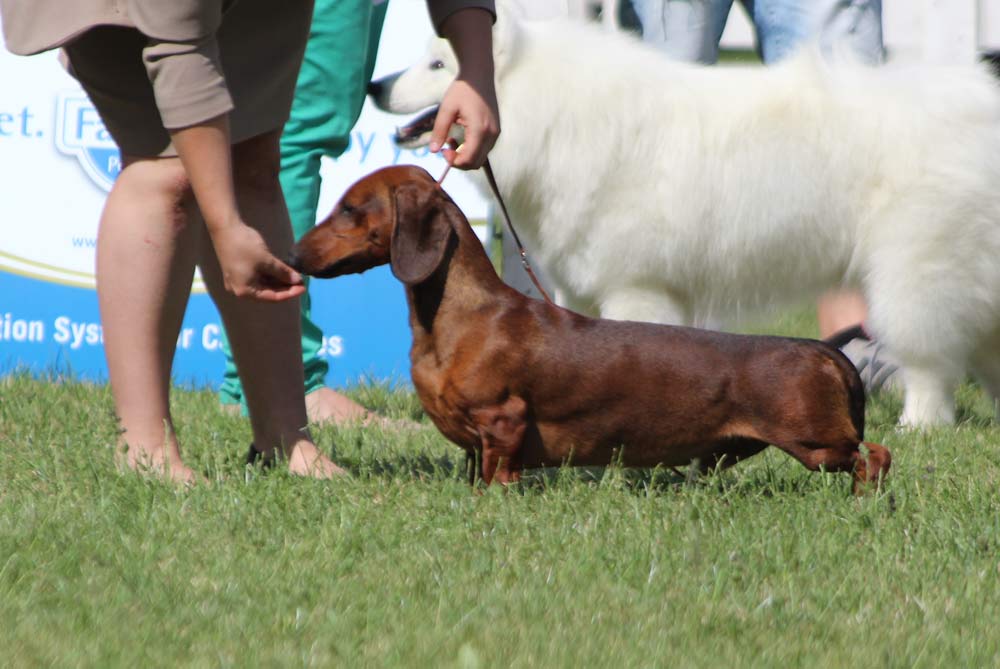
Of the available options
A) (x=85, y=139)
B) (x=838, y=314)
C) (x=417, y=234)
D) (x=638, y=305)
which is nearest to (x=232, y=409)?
(x=638, y=305)

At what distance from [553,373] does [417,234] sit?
440 mm

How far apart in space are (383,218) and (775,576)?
1170 millimetres

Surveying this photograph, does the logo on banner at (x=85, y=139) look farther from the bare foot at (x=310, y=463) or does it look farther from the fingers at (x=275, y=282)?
the fingers at (x=275, y=282)

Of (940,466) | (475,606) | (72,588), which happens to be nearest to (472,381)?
(475,606)

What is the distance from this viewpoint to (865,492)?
3053 millimetres

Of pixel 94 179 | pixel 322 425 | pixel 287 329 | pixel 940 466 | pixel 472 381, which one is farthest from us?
pixel 94 179

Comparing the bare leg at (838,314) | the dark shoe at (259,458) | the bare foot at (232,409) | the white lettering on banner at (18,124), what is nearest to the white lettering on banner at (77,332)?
the white lettering on banner at (18,124)

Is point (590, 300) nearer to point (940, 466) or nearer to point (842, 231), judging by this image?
point (842, 231)

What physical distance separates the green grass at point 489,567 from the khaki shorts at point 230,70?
79 cm

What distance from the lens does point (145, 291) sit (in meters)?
2.98

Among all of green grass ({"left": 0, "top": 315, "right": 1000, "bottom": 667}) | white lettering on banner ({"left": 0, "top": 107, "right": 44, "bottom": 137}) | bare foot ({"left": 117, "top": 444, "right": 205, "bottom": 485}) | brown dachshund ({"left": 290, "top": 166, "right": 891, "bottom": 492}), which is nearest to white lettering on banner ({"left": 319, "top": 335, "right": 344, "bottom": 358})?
white lettering on banner ({"left": 0, "top": 107, "right": 44, "bottom": 137})

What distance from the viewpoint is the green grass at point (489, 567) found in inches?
79.4

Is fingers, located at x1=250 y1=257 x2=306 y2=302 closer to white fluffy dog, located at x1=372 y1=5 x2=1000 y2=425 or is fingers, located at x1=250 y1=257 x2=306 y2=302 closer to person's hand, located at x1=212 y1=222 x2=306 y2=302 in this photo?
person's hand, located at x1=212 y1=222 x2=306 y2=302

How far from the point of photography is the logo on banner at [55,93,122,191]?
207 inches
